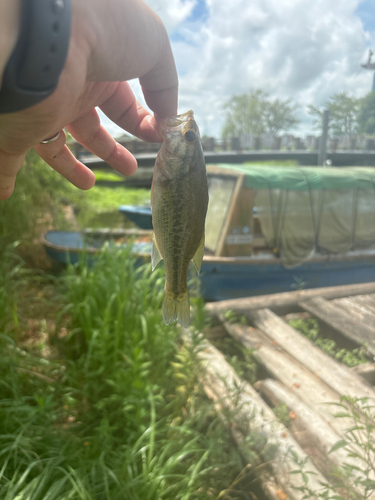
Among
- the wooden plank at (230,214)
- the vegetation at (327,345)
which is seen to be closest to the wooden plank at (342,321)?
the vegetation at (327,345)

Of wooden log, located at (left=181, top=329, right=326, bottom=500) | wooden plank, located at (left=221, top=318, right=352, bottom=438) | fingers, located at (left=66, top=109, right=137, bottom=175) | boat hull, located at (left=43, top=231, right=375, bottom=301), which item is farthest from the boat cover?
fingers, located at (left=66, top=109, right=137, bottom=175)

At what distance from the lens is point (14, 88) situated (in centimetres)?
75

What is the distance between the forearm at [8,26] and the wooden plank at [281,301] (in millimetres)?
4042

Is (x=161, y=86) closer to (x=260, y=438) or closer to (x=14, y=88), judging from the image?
(x=14, y=88)

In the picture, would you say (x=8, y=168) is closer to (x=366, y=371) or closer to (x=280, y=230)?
(x=366, y=371)

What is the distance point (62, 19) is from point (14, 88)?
17 cm

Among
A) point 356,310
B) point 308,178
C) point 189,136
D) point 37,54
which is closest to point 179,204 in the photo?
point 189,136

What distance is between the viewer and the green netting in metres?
6.88

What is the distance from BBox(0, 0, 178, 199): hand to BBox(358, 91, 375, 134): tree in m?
3.57

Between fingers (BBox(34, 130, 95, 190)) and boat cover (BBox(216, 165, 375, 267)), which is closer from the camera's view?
fingers (BBox(34, 130, 95, 190))

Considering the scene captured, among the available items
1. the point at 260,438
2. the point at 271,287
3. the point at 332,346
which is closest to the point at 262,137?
the point at 271,287

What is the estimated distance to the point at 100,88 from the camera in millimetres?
1322

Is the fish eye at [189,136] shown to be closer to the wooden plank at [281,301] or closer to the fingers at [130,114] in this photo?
the fingers at [130,114]

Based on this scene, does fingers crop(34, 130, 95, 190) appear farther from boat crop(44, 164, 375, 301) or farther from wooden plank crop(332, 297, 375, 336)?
boat crop(44, 164, 375, 301)
